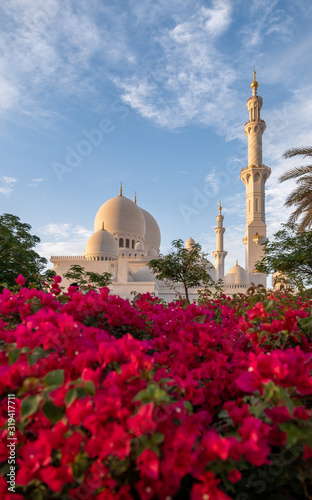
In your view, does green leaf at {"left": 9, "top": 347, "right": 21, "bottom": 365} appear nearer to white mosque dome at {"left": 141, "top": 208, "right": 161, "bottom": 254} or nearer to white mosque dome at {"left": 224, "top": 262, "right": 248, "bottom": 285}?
white mosque dome at {"left": 224, "top": 262, "right": 248, "bottom": 285}

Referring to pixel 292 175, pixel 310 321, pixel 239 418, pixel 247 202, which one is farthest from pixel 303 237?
pixel 247 202

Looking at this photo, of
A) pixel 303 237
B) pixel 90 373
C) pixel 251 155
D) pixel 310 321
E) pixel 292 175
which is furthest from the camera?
pixel 251 155

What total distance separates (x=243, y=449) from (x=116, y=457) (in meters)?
0.38

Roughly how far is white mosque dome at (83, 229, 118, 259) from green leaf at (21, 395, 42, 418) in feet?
81.3

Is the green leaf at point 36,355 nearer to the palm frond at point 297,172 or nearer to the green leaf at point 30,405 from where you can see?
the green leaf at point 30,405

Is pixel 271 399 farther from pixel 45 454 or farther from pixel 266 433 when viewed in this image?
pixel 45 454

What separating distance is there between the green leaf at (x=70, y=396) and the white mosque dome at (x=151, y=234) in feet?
111

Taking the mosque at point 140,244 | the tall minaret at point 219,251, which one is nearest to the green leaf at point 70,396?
the mosque at point 140,244

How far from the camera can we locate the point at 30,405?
1083 mm

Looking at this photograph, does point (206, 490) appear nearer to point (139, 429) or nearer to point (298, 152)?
point (139, 429)

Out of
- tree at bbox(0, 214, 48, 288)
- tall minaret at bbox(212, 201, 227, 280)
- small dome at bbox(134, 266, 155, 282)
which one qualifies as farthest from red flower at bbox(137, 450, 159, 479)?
tall minaret at bbox(212, 201, 227, 280)

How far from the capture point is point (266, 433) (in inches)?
41.1

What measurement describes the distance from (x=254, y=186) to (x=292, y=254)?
49.6 feet

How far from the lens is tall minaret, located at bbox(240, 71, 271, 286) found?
26062mm
